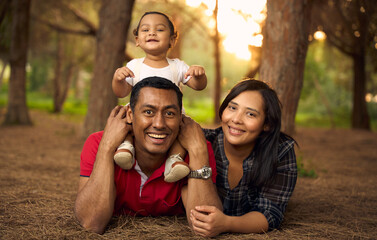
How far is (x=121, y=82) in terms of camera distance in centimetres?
332

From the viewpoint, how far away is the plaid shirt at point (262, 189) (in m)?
2.91

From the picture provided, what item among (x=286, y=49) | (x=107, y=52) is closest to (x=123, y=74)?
(x=286, y=49)

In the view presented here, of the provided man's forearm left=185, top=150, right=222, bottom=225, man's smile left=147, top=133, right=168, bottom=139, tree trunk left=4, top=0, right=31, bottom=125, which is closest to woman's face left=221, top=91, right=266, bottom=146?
man's forearm left=185, top=150, right=222, bottom=225

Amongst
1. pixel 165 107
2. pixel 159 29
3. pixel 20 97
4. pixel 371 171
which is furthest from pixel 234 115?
pixel 20 97

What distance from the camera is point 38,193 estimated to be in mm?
3975

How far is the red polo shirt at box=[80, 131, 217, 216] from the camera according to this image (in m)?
2.84

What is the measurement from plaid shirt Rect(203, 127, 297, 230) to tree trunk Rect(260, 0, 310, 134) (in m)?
1.71

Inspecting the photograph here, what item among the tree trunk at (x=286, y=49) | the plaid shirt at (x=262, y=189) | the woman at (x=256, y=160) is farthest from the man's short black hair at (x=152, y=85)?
the tree trunk at (x=286, y=49)

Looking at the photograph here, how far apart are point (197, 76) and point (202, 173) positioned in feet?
3.38

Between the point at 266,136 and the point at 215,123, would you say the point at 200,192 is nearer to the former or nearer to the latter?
the point at 266,136

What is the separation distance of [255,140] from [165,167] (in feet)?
2.92

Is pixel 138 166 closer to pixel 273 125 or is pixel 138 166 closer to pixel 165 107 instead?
pixel 165 107

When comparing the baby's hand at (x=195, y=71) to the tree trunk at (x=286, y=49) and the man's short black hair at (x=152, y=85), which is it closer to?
the man's short black hair at (x=152, y=85)

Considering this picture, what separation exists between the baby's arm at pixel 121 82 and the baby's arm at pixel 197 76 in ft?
1.81
